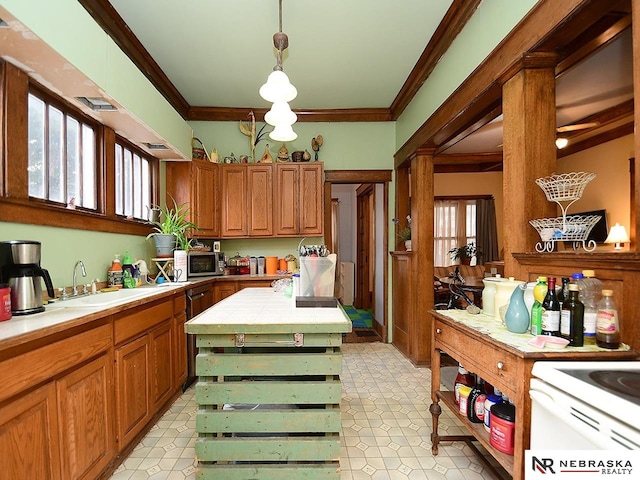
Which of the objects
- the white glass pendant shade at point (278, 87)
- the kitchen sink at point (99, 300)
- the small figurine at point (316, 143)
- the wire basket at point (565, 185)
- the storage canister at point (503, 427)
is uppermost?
the small figurine at point (316, 143)

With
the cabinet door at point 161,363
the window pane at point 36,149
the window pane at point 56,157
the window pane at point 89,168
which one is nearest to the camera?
the window pane at point 36,149

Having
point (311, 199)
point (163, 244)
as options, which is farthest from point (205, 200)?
point (311, 199)

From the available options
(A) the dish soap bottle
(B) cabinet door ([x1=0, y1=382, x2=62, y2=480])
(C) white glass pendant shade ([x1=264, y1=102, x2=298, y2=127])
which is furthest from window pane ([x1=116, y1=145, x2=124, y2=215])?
(B) cabinet door ([x1=0, y1=382, x2=62, y2=480])

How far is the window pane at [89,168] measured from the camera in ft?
8.41

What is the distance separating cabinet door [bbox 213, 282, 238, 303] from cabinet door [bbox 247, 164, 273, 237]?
702 mm

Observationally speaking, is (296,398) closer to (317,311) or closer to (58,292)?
(317,311)

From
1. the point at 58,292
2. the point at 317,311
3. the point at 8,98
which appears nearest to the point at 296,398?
the point at 317,311

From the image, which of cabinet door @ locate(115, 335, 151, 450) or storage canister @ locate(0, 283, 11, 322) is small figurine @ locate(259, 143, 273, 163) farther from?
storage canister @ locate(0, 283, 11, 322)

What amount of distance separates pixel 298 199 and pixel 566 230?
306 centimetres

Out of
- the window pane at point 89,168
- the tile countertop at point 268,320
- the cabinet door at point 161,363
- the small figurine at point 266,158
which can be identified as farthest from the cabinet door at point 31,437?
the small figurine at point 266,158

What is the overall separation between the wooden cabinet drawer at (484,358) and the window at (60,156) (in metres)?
2.63

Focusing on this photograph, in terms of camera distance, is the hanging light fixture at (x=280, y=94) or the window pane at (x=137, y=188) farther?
the window pane at (x=137, y=188)

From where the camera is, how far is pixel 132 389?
2033 mm

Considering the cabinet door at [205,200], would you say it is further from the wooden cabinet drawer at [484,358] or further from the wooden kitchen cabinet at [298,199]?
the wooden cabinet drawer at [484,358]
